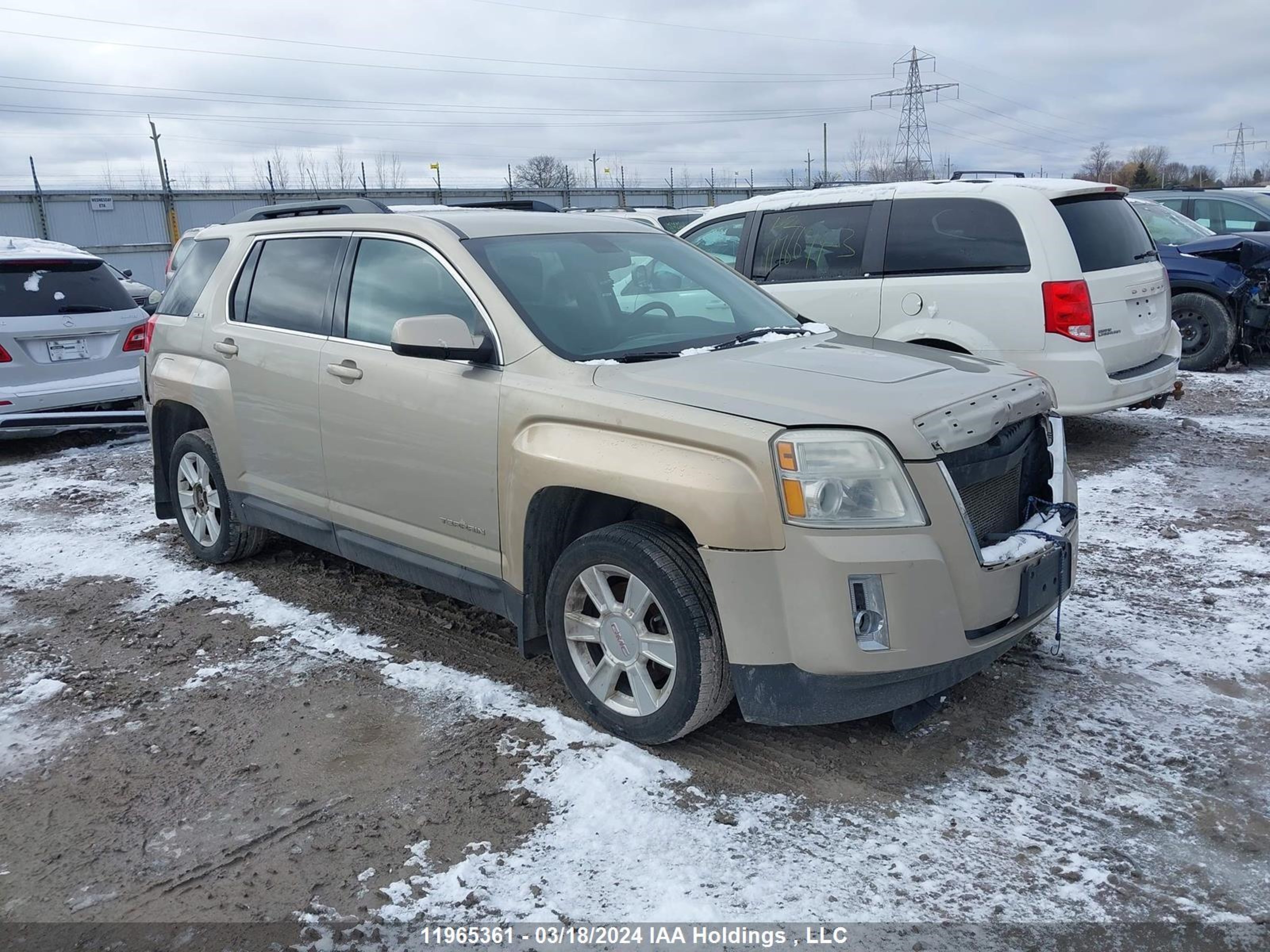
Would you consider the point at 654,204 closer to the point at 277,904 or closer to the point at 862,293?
the point at 862,293

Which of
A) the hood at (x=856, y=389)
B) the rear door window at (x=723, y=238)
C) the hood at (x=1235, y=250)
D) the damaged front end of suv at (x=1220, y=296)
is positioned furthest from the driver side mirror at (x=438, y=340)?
the hood at (x=1235, y=250)

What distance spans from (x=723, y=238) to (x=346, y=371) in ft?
15.8

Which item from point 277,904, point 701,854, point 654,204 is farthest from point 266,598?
point 654,204

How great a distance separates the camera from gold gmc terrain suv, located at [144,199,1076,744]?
123 inches

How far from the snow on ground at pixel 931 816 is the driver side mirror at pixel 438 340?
4.41 ft

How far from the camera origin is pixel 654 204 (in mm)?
39656

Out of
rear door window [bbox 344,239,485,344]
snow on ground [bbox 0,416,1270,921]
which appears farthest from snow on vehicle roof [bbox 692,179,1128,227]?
rear door window [bbox 344,239,485,344]

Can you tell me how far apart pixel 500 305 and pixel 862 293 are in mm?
4085

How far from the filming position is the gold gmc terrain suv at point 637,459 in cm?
312

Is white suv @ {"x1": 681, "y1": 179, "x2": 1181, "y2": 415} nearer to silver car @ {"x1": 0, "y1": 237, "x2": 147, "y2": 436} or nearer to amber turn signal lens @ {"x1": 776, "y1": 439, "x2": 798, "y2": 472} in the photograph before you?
amber turn signal lens @ {"x1": 776, "y1": 439, "x2": 798, "y2": 472}

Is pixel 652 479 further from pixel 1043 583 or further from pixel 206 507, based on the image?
pixel 206 507

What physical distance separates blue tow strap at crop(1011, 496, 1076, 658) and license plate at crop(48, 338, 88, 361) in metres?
7.93

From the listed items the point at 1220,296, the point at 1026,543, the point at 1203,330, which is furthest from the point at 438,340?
the point at 1203,330

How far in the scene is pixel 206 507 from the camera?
18.7ft
